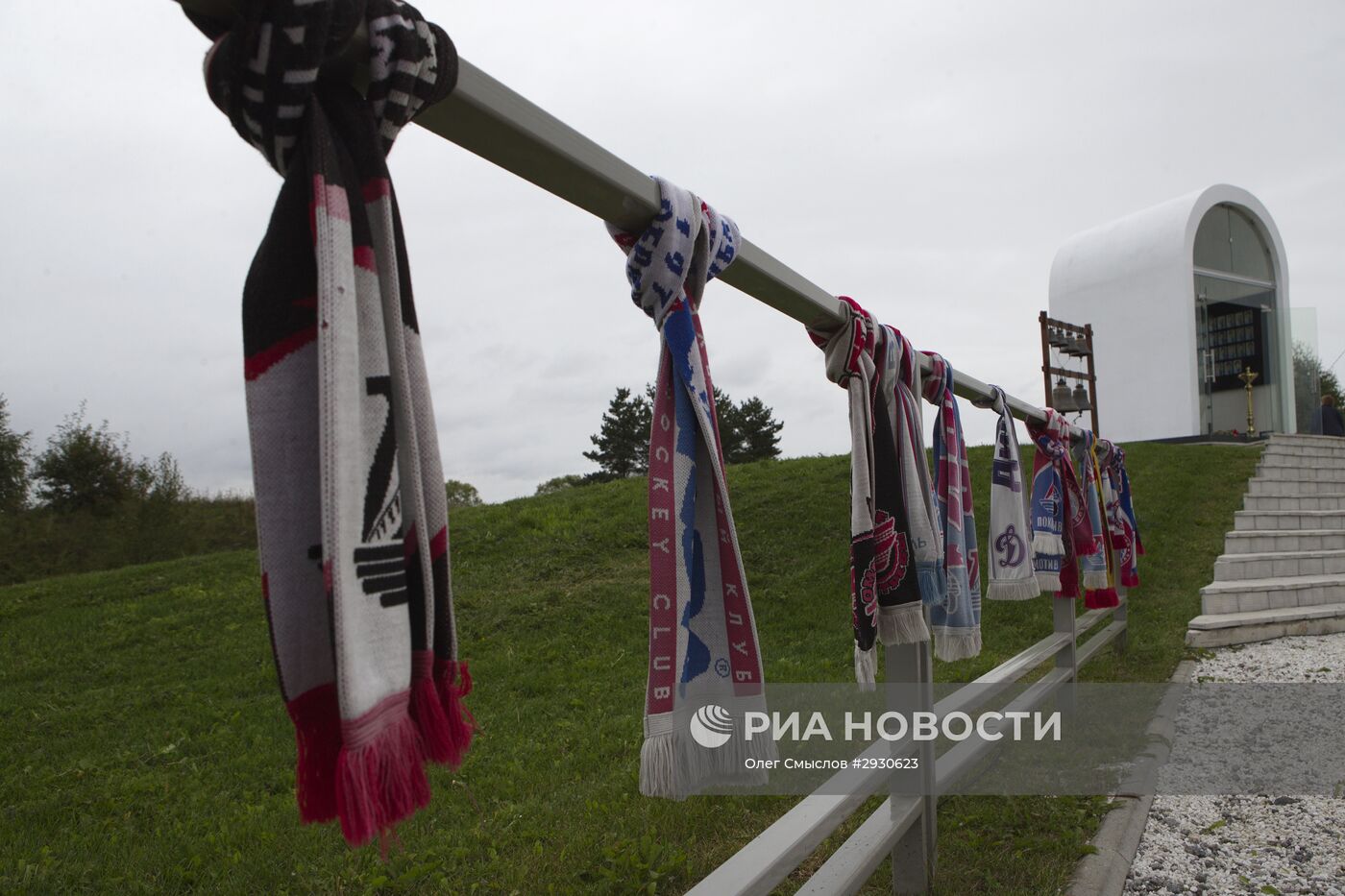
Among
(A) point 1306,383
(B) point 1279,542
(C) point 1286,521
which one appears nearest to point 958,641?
(B) point 1279,542

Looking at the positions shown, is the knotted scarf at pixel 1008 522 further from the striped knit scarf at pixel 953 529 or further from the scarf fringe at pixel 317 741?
the scarf fringe at pixel 317 741

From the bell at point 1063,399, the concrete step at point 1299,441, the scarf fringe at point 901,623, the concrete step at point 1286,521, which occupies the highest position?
the bell at point 1063,399

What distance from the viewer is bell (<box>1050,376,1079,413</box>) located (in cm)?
1259

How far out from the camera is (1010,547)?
11.0 feet

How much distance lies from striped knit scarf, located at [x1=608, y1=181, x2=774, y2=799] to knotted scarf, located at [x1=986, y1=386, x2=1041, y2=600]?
86.0 inches

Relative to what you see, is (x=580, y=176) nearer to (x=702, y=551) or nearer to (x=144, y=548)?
(x=702, y=551)

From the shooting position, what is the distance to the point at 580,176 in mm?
1120

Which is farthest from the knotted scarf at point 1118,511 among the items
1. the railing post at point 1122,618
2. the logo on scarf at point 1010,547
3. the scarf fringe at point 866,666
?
the scarf fringe at point 866,666

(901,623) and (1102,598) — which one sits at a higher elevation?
(901,623)

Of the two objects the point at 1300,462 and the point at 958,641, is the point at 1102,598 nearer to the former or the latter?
the point at 958,641

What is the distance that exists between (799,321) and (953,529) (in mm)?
909

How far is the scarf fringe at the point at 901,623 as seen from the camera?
6.26 feet

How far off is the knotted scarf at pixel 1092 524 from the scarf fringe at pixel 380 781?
13.7ft

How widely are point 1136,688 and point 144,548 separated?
12.8 meters
